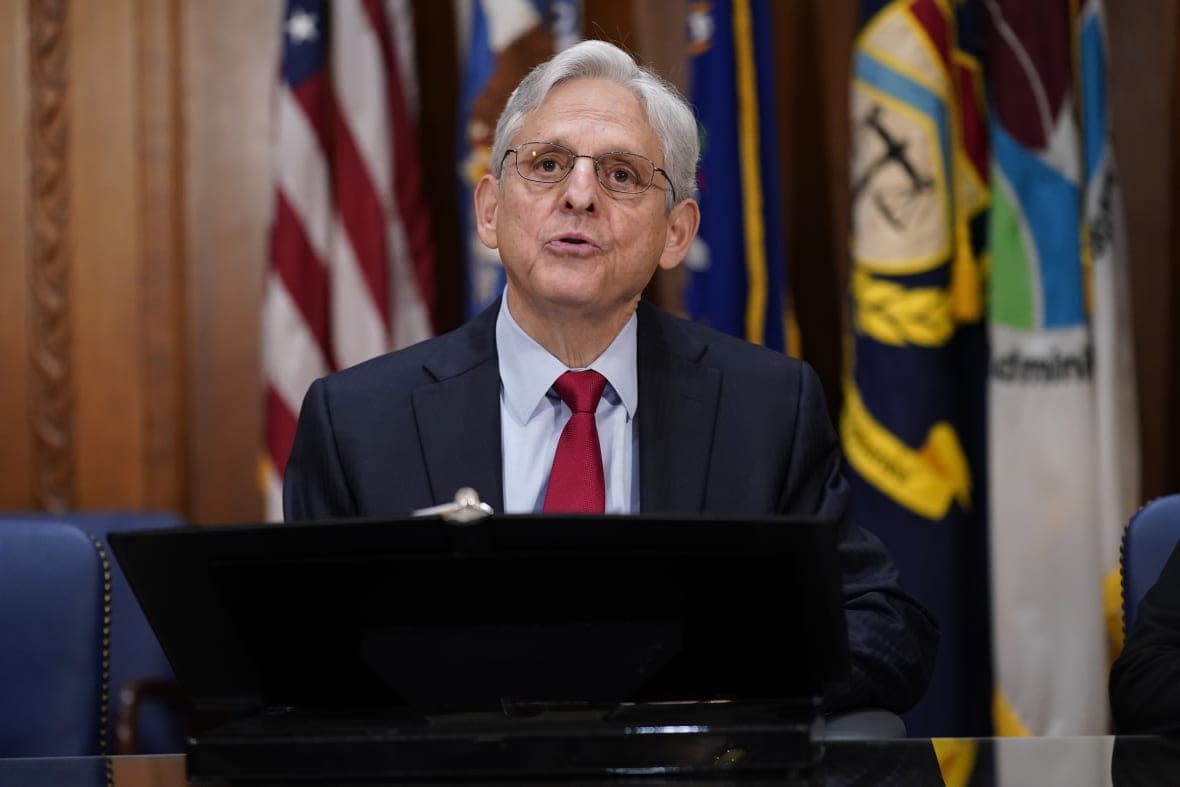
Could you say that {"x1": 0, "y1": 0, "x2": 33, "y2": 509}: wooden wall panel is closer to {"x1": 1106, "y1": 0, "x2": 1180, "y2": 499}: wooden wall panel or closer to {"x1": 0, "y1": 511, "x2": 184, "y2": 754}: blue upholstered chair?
{"x1": 0, "y1": 511, "x2": 184, "y2": 754}: blue upholstered chair

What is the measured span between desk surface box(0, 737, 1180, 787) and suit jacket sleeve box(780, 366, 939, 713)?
31cm

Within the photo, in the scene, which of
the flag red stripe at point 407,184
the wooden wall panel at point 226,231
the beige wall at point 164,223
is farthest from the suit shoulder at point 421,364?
the wooden wall panel at point 226,231

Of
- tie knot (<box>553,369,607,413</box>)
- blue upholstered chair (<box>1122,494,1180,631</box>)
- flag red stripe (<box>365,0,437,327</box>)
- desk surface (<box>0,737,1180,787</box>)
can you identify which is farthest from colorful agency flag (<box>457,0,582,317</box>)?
desk surface (<box>0,737,1180,787</box>)

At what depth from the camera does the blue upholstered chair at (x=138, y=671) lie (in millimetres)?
2822

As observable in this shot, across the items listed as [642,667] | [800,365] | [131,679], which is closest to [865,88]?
[800,365]

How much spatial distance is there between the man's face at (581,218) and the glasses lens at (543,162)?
11 mm

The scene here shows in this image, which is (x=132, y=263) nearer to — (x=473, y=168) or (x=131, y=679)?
(x=473, y=168)

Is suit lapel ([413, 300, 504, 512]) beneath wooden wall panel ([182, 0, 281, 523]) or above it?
beneath

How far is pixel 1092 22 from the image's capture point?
3488 mm

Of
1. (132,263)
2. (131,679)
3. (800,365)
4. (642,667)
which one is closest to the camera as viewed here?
(642,667)

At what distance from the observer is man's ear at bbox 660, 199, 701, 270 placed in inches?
93.0

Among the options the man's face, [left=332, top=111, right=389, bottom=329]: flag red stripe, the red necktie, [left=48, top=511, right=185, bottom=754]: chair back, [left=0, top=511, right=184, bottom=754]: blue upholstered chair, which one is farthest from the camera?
[left=332, top=111, right=389, bottom=329]: flag red stripe

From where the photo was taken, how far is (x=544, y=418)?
2.21 meters

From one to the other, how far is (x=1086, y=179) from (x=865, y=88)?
56 cm
